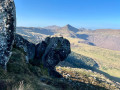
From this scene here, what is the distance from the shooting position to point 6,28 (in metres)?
18.2

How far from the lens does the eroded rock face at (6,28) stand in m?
17.7

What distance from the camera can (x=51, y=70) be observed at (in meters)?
45.2

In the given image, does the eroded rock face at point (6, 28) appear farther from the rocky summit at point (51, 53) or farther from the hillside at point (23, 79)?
the rocky summit at point (51, 53)

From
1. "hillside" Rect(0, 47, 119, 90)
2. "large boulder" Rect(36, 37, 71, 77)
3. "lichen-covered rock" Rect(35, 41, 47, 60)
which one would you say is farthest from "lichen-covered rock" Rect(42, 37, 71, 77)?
"hillside" Rect(0, 47, 119, 90)

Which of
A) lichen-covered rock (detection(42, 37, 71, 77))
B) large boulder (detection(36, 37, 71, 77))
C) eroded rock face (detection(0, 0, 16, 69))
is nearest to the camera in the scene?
eroded rock face (detection(0, 0, 16, 69))

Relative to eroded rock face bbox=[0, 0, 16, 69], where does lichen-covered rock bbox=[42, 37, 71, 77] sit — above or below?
below

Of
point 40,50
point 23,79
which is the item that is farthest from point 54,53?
point 23,79

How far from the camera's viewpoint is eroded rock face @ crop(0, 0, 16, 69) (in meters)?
17.7

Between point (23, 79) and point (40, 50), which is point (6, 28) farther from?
point (40, 50)

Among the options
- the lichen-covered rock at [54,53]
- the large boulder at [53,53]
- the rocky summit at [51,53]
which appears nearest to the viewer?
the rocky summit at [51,53]

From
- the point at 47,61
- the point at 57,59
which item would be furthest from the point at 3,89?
the point at 57,59

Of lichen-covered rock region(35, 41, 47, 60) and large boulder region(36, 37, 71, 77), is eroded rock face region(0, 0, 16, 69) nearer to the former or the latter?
large boulder region(36, 37, 71, 77)

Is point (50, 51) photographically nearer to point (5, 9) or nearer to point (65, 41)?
point (65, 41)

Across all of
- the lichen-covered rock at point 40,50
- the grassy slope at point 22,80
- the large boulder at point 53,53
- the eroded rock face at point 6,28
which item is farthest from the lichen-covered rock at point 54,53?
the eroded rock face at point 6,28
